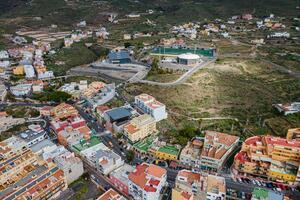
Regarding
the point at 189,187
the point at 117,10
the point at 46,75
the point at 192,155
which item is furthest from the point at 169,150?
the point at 117,10

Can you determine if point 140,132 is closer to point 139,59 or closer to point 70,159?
point 70,159

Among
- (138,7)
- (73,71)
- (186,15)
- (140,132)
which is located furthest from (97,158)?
(138,7)

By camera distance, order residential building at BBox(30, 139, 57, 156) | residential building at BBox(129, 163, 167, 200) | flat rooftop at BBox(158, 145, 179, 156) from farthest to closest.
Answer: flat rooftop at BBox(158, 145, 179, 156), residential building at BBox(30, 139, 57, 156), residential building at BBox(129, 163, 167, 200)

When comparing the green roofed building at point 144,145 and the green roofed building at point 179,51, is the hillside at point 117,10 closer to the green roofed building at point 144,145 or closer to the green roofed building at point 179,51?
the green roofed building at point 179,51

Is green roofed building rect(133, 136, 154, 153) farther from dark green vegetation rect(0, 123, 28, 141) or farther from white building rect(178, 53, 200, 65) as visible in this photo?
white building rect(178, 53, 200, 65)

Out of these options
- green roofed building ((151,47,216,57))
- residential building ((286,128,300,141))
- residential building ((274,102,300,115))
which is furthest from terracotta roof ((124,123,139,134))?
green roofed building ((151,47,216,57))

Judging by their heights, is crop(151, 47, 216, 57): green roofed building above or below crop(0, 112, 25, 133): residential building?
above
